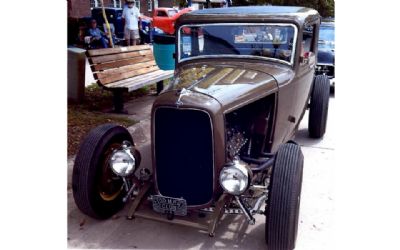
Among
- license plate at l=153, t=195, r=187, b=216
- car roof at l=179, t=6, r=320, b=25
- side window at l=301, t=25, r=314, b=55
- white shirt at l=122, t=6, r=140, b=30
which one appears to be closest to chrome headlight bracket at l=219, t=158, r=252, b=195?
license plate at l=153, t=195, r=187, b=216

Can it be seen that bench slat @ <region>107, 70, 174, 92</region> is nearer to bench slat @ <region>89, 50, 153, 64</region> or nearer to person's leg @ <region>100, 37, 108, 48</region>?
bench slat @ <region>89, 50, 153, 64</region>

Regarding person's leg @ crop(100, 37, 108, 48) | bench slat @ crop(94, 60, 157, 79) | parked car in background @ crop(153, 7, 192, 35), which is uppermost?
parked car in background @ crop(153, 7, 192, 35)

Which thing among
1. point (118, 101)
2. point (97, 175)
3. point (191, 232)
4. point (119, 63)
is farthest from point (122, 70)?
point (191, 232)

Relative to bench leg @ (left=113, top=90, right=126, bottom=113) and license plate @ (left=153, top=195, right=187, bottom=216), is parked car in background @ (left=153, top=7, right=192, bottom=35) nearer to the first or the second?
bench leg @ (left=113, top=90, right=126, bottom=113)

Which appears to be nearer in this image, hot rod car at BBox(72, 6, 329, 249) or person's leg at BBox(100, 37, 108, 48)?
hot rod car at BBox(72, 6, 329, 249)

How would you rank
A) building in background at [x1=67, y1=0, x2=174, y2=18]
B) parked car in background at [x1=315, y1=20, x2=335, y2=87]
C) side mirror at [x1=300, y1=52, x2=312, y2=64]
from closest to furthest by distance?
side mirror at [x1=300, y1=52, x2=312, y2=64] < parked car in background at [x1=315, y1=20, x2=335, y2=87] < building in background at [x1=67, y1=0, x2=174, y2=18]

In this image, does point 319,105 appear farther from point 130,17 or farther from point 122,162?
point 130,17

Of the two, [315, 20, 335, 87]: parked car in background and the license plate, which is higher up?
[315, 20, 335, 87]: parked car in background

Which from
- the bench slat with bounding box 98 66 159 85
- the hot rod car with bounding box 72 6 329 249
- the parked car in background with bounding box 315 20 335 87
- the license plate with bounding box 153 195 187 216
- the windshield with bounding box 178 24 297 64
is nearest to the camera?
the hot rod car with bounding box 72 6 329 249

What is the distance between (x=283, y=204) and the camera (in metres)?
2.60

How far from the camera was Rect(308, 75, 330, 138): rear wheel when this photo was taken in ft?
16.3

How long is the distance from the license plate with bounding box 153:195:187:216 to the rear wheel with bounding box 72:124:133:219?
1.81ft

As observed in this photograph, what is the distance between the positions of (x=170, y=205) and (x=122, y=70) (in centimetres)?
385

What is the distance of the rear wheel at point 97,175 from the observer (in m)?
3.04
